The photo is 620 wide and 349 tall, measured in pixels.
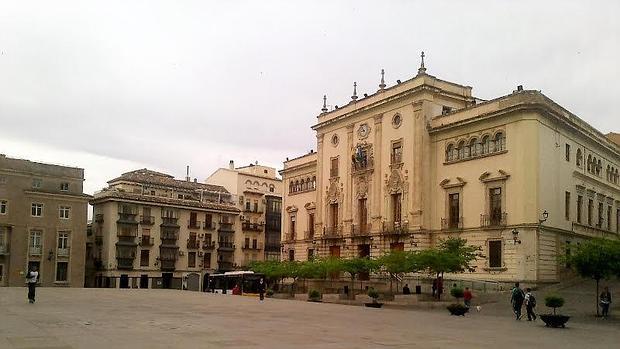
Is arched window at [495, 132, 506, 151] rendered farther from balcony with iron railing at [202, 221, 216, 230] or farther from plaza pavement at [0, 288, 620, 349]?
balcony with iron railing at [202, 221, 216, 230]

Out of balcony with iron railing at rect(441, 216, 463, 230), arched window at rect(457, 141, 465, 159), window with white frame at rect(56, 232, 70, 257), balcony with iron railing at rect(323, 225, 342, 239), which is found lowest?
window with white frame at rect(56, 232, 70, 257)

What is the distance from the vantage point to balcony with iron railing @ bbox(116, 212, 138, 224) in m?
76.6

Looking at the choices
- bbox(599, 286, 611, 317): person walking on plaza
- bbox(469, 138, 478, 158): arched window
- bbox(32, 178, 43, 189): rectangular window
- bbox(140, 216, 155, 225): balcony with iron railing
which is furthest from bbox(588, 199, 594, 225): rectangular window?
bbox(32, 178, 43, 189): rectangular window

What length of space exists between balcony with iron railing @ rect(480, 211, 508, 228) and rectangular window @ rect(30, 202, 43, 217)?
1739 inches

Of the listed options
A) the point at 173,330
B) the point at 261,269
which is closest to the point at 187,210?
the point at 261,269

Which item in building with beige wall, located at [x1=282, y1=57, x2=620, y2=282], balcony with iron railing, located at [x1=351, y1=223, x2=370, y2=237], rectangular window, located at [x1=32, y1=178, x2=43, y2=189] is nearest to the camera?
building with beige wall, located at [x1=282, y1=57, x2=620, y2=282]

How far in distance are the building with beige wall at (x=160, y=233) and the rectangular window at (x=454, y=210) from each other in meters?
40.0

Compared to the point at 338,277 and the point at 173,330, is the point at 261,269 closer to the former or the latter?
the point at 338,277

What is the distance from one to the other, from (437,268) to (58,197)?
145 feet

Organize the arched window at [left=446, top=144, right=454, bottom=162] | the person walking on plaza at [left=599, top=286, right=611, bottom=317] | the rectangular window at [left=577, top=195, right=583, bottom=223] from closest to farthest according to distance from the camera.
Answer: the person walking on plaza at [left=599, top=286, right=611, bottom=317] → the rectangular window at [left=577, top=195, right=583, bottom=223] → the arched window at [left=446, top=144, right=454, bottom=162]

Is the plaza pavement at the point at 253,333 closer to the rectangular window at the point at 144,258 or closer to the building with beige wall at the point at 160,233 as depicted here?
the building with beige wall at the point at 160,233

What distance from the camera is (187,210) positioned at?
8206 cm

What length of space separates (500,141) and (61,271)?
46.7 metres

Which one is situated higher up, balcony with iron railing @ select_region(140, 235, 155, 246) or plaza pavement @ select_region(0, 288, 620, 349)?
balcony with iron railing @ select_region(140, 235, 155, 246)
